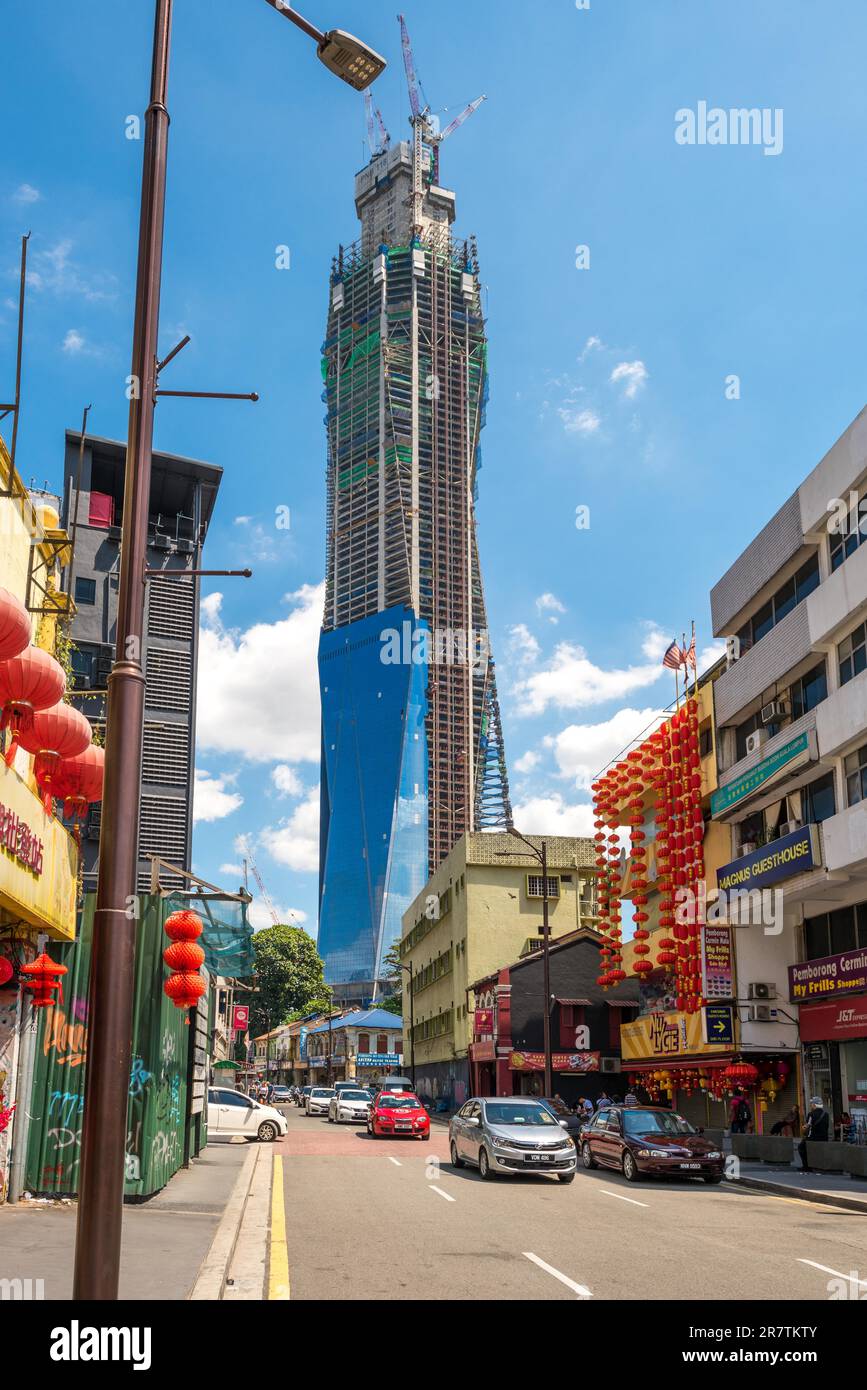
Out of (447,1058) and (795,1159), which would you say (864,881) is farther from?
(447,1058)

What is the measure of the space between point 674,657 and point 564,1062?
839 inches

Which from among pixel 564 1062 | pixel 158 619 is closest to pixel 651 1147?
pixel 564 1062

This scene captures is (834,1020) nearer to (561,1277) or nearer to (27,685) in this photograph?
(561,1277)

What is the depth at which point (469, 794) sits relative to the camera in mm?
187250

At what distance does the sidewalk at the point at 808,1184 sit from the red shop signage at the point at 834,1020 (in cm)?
367

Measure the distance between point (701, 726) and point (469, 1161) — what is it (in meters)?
18.6

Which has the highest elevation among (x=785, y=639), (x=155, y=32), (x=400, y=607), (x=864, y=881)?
(x=400, y=607)

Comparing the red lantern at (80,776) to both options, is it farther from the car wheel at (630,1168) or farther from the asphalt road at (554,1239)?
the car wheel at (630,1168)

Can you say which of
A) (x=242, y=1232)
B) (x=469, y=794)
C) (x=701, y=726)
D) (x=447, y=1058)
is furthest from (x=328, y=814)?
(x=242, y=1232)

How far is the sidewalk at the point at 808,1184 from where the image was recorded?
66.4 ft

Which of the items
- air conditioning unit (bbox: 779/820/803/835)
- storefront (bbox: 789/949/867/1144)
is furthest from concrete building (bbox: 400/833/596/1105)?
storefront (bbox: 789/949/867/1144)

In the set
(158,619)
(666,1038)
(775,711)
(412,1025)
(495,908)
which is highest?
(158,619)

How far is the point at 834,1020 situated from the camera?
2994 cm

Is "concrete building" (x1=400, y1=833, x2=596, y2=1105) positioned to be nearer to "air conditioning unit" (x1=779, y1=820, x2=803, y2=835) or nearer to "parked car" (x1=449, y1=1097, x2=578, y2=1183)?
"air conditioning unit" (x1=779, y1=820, x2=803, y2=835)
